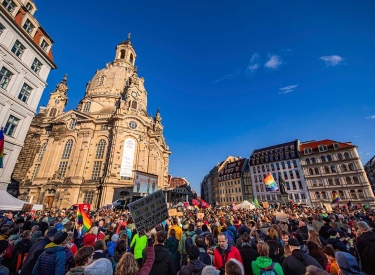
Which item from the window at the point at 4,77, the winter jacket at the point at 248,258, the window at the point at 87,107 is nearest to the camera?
the winter jacket at the point at 248,258

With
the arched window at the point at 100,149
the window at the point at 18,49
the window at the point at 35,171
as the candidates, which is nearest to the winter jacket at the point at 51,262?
the window at the point at 18,49

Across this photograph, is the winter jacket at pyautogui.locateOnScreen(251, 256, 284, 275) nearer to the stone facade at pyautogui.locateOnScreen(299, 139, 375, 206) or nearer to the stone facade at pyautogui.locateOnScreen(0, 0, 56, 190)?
the stone facade at pyautogui.locateOnScreen(0, 0, 56, 190)

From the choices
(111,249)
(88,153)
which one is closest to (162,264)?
(111,249)

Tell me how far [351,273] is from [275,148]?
2166 inches

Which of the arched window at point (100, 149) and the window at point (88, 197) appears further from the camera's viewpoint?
the arched window at point (100, 149)

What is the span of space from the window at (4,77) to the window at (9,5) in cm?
617

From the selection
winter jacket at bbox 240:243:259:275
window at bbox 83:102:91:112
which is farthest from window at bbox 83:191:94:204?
winter jacket at bbox 240:243:259:275

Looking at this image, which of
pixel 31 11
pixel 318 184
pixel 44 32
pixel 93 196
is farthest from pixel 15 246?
pixel 318 184

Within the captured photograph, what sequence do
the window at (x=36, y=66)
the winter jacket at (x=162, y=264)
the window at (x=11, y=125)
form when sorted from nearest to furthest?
the winter jacket at (x=162, y=264)
the window at (x=11, y=125)
the window at (x=36, y=66)

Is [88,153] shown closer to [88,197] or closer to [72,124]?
[88,197]

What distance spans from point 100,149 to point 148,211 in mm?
34441

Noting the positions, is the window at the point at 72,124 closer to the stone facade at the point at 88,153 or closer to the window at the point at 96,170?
the stone facade at the point at 88,153

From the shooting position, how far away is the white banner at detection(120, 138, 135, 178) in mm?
32594

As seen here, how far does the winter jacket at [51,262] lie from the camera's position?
344 cm
